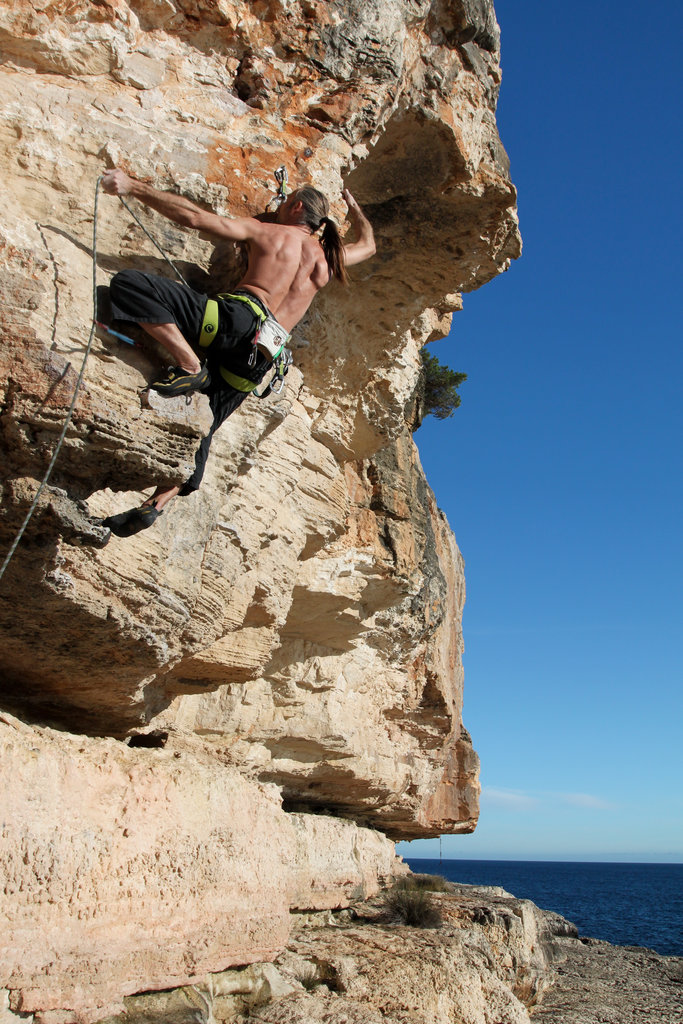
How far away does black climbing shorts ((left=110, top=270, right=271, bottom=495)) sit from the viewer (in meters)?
3.32

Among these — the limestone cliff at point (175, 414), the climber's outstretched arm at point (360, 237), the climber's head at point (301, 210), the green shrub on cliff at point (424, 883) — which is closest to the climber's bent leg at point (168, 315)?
the limestone cliff at point (175, 414)

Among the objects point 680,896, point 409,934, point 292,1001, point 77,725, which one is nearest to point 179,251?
point 77,725

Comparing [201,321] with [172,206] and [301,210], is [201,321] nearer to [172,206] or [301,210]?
[172,206]

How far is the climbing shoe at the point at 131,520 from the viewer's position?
11.6 feet

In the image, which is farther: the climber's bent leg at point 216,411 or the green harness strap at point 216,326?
the climber's bent leg at point 216,411

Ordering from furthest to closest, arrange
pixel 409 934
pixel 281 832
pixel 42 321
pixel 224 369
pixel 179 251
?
pixel 409 934, pixel 281 832, pixel 179 251, pixel 224 369, pixel 42 321

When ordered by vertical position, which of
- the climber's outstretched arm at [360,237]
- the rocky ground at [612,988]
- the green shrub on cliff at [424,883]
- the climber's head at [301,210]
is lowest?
the rocky ground at [612,988]

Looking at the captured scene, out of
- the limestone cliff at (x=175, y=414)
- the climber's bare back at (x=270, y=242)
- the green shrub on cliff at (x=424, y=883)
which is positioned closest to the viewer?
the limestone cliff at (x=175, y=414)

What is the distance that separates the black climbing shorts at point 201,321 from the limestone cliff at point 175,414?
20cm

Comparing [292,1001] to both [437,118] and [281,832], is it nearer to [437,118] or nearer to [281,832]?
[281,832]

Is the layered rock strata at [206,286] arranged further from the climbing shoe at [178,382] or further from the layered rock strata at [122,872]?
the layered rock strata at [122,872]

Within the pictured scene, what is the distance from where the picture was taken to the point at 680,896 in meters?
66.4

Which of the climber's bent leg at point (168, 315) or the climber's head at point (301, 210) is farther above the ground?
the climber's head at point (301, 210)

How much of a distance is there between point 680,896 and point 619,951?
59065 millimetres
